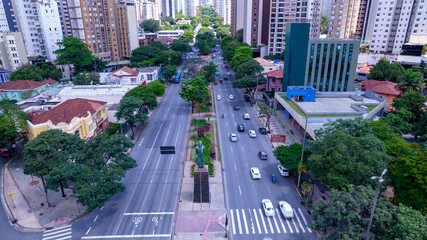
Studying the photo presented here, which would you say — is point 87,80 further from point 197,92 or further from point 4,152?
point 197,92

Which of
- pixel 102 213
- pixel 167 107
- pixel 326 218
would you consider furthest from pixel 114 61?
pixel 326 218

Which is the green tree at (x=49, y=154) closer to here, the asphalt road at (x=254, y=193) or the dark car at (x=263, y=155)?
the asphalt road at (x=254, y=193)

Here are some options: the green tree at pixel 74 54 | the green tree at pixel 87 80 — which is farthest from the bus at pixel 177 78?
the green tree at pixel 74 54

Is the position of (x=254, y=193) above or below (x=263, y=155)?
below

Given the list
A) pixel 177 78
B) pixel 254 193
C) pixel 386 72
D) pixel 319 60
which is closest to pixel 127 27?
pixel 177 78

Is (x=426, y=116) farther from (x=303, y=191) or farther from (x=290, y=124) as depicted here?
(x=303, y=191)

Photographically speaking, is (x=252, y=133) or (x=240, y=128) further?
(x=240, y=128)

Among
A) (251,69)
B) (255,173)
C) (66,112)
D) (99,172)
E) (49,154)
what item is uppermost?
(251,69)
